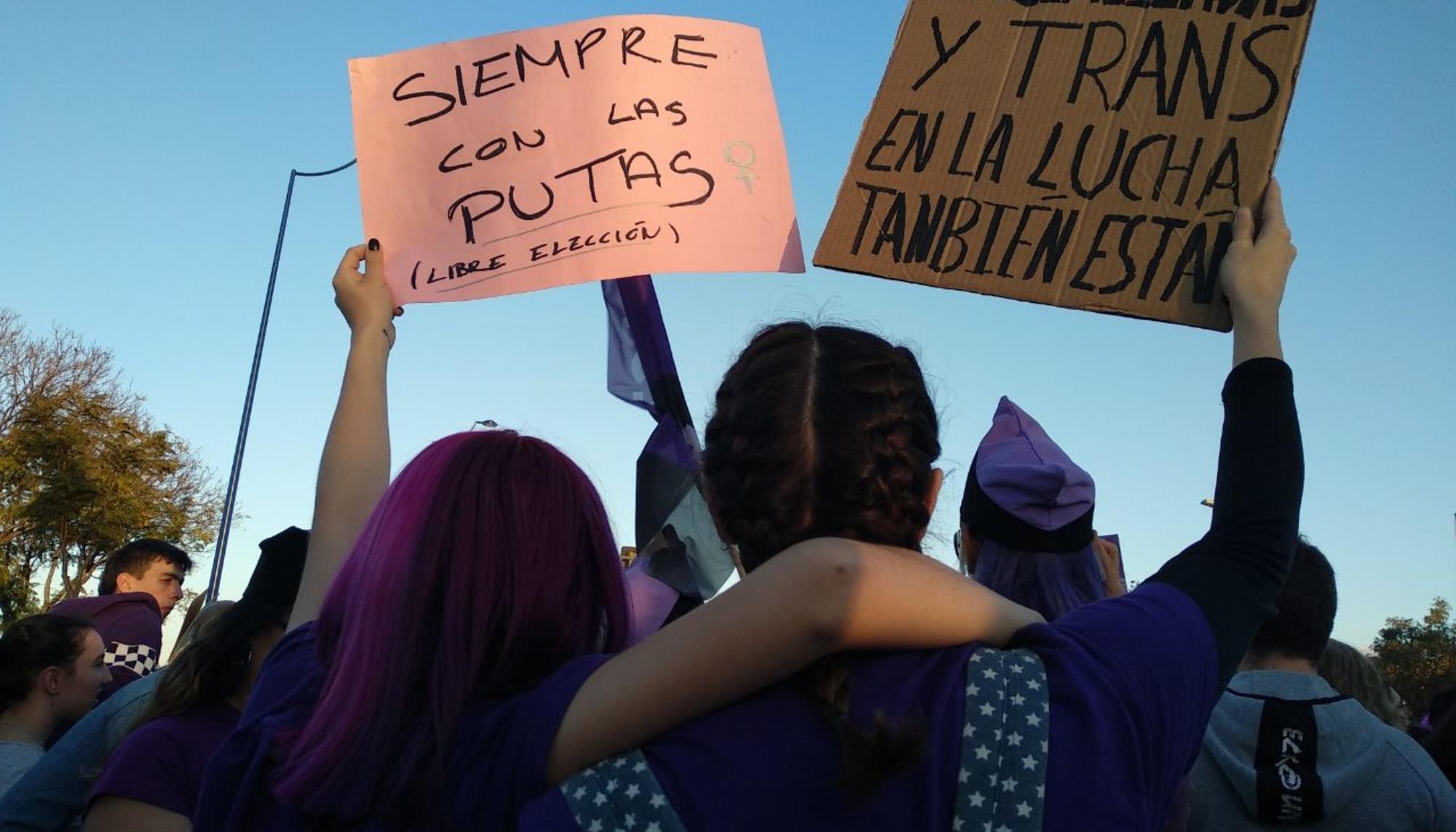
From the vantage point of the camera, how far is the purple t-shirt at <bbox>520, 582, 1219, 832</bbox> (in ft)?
3.98

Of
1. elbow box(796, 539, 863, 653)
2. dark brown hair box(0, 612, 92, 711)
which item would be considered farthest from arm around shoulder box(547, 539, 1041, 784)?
dark brown hair box(0, 612, 92, 711)

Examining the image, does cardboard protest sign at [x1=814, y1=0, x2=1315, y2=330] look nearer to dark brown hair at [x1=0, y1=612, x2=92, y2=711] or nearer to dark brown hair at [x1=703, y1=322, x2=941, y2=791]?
dark brown hair at [x1=703, y1=322, x2=941, y2=791]

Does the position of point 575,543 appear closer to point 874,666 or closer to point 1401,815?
point 874,666

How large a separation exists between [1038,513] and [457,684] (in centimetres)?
141

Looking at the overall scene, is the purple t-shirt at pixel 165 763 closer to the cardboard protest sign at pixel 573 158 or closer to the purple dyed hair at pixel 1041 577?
the cardboard protest sign at pixel 573 158

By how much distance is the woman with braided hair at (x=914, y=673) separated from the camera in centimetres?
121

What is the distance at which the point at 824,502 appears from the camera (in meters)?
1.39

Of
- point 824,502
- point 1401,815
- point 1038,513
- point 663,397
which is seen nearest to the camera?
point 824,502

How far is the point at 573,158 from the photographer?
10.3 ft

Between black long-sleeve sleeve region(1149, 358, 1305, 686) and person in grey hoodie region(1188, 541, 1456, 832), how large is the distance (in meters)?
1.42

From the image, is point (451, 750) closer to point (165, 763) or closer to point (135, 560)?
point (165, 763)

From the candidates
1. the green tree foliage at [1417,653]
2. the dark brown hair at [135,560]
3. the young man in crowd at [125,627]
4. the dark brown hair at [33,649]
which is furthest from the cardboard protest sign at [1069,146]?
the green tree foliage at [1417,653]

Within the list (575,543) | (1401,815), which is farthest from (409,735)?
(1401,815)

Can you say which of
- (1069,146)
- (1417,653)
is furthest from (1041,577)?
(1417,653)
